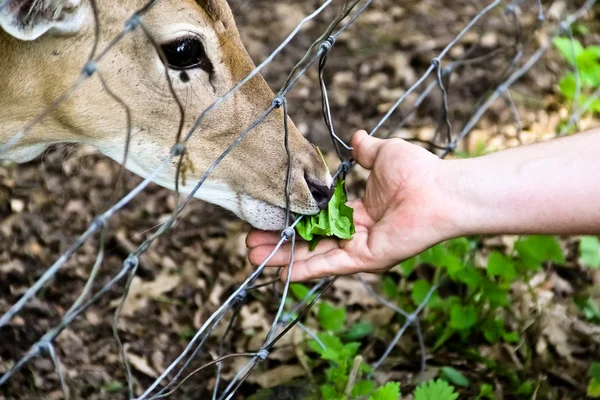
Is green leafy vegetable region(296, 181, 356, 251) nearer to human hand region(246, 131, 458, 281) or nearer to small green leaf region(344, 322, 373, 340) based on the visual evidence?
human hand region(246, 131, 458, 281)

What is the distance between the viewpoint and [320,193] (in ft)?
8.71

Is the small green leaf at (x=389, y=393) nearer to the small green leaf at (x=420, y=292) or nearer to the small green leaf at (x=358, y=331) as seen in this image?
the small green leaf at (x=420, y=292)

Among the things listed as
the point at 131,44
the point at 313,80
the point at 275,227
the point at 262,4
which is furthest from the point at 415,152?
the point at 262,4

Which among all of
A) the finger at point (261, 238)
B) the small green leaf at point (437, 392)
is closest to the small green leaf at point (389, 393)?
the small green leaf at point (437, 392)

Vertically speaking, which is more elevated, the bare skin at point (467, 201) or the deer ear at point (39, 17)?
the deer ear at point (39, 17)

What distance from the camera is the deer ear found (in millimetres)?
2326

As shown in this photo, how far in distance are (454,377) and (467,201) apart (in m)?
0.94

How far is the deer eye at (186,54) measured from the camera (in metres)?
2.53

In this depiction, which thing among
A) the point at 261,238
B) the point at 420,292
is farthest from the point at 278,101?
the point at 420,292

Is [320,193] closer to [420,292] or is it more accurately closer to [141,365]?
[420,292]

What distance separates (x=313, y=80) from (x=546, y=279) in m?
2.10

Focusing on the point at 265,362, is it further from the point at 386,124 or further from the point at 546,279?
the point at 386,124

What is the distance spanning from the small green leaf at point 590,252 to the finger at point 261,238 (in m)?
1.45

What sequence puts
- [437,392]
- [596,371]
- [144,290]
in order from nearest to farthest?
[437,392]
[596,371]
[144,290]
